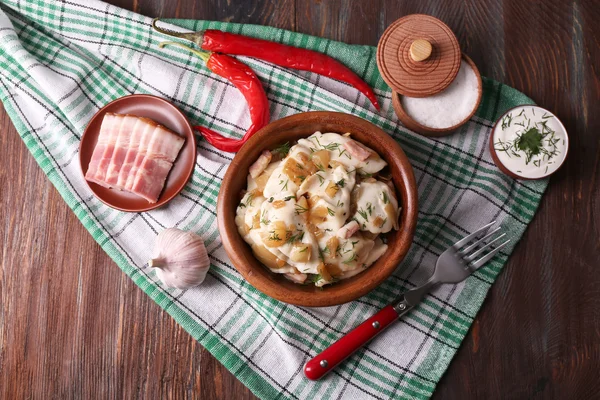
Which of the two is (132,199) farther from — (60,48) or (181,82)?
(60,48)

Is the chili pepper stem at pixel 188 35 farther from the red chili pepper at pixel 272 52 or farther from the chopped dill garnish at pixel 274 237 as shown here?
the chopped dill garnish at pixel 274 237

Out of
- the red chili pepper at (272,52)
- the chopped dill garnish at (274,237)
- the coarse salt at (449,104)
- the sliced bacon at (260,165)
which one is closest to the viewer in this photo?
the chopped dill garnish at (274,237)

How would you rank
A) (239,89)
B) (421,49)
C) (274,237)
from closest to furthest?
1. (274,237)
2. (421,49)
3. (239,89)

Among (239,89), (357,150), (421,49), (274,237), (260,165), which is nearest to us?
(274,237)

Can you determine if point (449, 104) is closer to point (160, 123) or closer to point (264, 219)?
point (264, 219)

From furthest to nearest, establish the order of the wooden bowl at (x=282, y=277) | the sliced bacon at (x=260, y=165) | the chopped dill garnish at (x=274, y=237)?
1. the sliced bacon at (x=260, y=165)
2. the wooden bowl at (x=282, y=277)
3. the chopped dill garnish at (x=274, y=237)

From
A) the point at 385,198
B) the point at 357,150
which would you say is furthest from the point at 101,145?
the point at 385,198

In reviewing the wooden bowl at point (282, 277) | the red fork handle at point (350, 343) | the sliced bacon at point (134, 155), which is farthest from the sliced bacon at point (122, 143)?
the red fork handle at point (350, 343)

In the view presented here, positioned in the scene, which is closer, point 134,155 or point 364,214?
point 364,214
